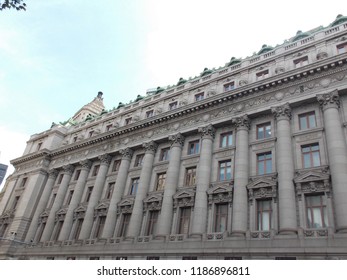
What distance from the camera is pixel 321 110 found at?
91.9 ft

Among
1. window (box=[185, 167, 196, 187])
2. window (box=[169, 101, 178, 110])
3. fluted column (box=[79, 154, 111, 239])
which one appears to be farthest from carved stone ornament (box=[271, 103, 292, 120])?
fluted column (box=[79, 154, 111, 239])

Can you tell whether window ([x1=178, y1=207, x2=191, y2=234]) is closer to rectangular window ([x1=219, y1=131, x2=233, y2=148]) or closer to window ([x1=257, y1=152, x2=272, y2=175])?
rectangular window ([x1=219, y1=131, x2=233, y2=148])

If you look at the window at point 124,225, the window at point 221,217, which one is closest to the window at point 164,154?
the window at point 124,225

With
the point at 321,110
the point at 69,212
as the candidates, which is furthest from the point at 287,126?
the point at 69,212

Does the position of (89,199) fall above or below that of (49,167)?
below

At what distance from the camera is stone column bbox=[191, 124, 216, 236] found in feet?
93.4

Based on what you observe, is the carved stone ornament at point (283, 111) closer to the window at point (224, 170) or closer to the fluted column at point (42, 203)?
the window at point (224, 170)

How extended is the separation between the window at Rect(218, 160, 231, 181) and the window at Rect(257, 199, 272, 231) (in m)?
4.66

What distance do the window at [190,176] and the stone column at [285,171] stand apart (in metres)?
Result: 9.74

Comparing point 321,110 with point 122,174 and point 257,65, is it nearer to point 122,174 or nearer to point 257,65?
point 257,65

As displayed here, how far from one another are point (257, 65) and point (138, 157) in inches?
768

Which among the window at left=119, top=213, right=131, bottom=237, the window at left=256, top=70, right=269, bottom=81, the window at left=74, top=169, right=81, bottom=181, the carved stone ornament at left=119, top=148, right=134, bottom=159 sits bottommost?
the window at left=119, top=213, right=131, bottom=237

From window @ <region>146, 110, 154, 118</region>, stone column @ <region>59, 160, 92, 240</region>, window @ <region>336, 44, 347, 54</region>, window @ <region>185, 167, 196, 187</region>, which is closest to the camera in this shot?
window @ <region>336, 44, 347, 54</region>

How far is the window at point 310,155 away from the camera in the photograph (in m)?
26.3
